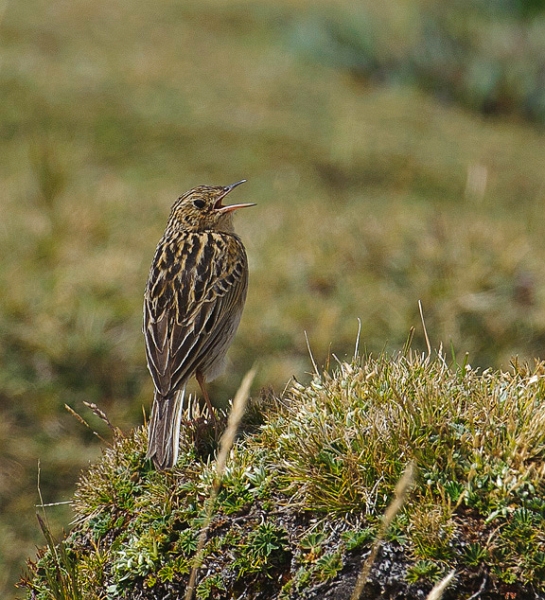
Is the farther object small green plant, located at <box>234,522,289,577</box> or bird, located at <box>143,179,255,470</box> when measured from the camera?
bird, located at <box>143,179,255,470</box>

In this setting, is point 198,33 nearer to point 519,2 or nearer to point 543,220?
point 519,2

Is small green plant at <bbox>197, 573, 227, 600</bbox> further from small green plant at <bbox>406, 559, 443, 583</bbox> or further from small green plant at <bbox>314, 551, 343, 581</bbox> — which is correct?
small green plant at <bbox>406, 559, 443, 583</bbox>

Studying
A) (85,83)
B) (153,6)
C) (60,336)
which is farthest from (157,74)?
(60,336)

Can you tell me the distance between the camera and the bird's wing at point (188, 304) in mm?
5343

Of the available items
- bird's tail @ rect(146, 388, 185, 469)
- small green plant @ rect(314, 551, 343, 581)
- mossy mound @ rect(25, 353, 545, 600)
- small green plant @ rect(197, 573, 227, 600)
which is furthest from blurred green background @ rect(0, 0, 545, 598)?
small green plant @ rect(197, 573, 227, 600)

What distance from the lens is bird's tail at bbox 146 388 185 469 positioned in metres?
4.66

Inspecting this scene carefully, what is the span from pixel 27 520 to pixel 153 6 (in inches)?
500

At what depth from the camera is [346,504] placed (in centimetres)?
423

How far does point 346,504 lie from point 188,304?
1.82m

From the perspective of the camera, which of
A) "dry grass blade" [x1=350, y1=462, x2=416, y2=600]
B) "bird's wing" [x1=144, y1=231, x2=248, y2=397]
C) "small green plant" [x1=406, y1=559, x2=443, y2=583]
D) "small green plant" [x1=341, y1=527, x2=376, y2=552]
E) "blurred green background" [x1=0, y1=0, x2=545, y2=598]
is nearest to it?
"dry grass blade" [x1=350, y1=462, x2=416, y2=600]

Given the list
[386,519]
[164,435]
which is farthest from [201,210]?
[386,519]

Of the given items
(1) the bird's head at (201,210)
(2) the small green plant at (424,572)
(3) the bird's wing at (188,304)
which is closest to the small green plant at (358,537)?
(2) the small green plant at (424,572)

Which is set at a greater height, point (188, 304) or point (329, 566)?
point (188, 304)

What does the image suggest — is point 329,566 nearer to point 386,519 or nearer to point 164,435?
point 386,519
